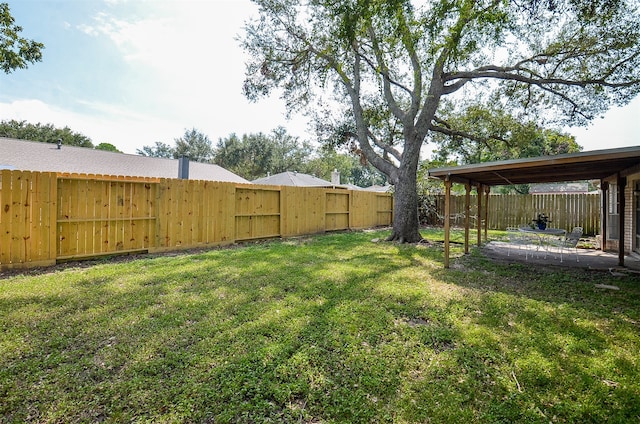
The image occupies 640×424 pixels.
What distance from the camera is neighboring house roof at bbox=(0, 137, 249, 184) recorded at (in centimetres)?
1096

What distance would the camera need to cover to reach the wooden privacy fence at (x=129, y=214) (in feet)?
16.6

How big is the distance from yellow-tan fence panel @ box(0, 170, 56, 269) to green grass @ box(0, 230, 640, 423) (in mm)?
711

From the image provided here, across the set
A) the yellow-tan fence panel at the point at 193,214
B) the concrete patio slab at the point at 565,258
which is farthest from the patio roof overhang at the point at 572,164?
the yellow-tan fence panel at the point at 193,214

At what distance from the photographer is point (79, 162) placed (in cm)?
1242

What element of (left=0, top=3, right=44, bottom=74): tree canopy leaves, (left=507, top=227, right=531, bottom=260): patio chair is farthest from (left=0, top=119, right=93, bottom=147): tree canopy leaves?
(left=507, top=227, right=531, bottom=260): patio chair

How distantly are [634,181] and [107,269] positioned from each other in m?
12.1

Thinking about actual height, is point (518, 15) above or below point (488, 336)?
above

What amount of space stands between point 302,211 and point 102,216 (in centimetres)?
585

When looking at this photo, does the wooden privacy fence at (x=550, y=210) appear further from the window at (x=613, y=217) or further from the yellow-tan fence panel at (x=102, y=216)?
the yellow-tan fence panel at (x=102, y=216)

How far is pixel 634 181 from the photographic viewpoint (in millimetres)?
7273

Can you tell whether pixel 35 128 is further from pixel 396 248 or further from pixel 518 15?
pixel 518 15

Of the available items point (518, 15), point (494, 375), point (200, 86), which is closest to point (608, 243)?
point (518, 15)

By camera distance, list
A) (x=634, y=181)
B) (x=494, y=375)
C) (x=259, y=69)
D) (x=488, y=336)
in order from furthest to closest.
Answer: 1. (x=259, y=69)
2. (x=634, y=181)
3. (x=488, y=336)
4. (x=494, y=375)

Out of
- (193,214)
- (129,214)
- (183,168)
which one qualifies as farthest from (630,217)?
(183,168)
